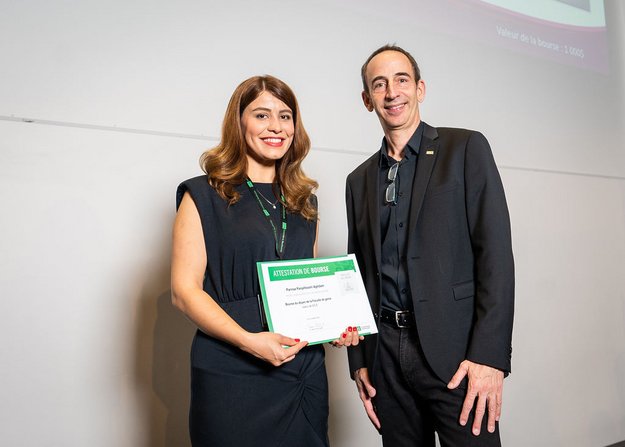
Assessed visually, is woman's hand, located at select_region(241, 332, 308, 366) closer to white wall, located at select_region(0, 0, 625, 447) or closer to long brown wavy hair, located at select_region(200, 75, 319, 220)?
long brown wavy hair, located at select_region(200, 75, 319, 220)

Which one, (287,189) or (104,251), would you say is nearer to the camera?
(287,189)

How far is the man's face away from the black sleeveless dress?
1.78 ft

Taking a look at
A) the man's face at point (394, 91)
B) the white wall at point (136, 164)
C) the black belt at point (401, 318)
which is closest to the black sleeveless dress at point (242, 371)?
the black belt at point (401, 318)

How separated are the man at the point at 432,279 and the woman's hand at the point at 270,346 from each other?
1.25 feet

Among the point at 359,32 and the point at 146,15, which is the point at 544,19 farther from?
the point at 146,15

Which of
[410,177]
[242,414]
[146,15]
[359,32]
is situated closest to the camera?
[242,414]

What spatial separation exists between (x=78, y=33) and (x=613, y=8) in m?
4.22

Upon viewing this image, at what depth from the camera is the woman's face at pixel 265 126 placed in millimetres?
1528

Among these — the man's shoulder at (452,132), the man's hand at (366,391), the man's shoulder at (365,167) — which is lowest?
the man's hand at (366,391)

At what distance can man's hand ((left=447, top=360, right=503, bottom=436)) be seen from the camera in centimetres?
135

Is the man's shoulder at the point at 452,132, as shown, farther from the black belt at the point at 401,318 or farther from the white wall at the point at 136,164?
the white wall at the point at 136,164

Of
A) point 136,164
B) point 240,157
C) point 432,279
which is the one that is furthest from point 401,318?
point 136,164

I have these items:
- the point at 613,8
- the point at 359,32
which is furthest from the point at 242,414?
the point at 613,8

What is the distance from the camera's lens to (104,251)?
206cm
